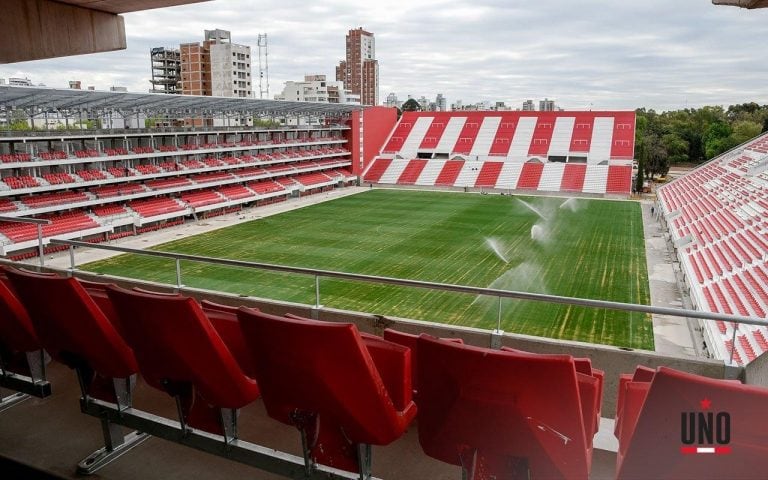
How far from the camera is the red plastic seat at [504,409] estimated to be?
182cm

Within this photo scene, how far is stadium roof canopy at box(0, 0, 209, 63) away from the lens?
5.13 m

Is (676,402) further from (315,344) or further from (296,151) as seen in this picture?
(296,151)

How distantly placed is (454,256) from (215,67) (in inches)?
2526

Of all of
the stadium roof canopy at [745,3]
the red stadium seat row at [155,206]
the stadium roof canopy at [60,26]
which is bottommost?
the red stadium seat row at [155,206]

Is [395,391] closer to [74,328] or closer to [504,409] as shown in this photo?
[504,409]

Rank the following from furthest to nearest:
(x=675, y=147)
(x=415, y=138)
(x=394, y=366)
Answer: (x=675, y=147) → (x=415, y=138) → (x=394, y=366)

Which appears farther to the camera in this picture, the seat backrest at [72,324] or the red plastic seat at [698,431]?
the seat backrest at [72,324]

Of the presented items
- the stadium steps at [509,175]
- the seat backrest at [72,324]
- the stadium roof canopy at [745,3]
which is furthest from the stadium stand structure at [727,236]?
the stadium steps at [509,175]

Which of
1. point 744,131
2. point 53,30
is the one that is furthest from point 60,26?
point 744,131

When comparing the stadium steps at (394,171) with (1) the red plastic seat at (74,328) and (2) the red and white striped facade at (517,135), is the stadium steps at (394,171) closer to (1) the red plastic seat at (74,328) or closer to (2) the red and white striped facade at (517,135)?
(2) the red and white striped facade at (517,135)

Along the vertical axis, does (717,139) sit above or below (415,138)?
below

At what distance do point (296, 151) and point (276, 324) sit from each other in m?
41.5

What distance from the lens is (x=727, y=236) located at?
69.5 feet

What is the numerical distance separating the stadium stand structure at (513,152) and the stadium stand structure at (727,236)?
6.48m
